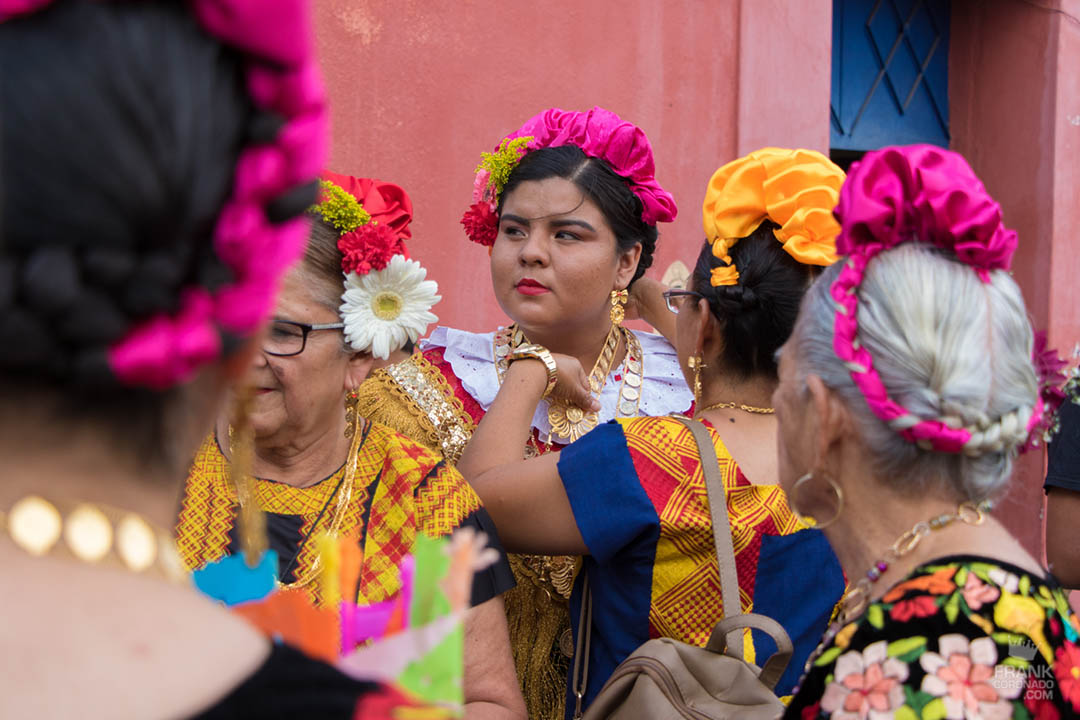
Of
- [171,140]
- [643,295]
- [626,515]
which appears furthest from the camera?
[643,295]

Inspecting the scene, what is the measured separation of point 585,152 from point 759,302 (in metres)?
1.11

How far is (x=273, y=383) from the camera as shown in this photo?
8.32 ft

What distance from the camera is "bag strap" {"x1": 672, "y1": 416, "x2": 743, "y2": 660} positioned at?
2173mm

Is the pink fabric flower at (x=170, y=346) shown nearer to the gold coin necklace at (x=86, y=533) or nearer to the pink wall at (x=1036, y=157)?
the gold coin necklace at (x=86, y=533)

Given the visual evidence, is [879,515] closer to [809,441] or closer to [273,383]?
[809,441]

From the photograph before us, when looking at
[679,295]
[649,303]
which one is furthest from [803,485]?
[649,303]

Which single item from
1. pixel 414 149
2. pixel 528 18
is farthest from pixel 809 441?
pixel 528 18

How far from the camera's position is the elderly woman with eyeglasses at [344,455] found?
2.36 metres

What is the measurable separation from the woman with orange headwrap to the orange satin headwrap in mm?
675

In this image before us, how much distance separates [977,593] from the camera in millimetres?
1558

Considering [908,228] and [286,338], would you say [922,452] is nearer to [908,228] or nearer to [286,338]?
[908,228]

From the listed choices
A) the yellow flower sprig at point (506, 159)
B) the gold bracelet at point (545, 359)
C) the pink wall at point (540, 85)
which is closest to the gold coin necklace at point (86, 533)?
the gold bracelet at point (545, 359)

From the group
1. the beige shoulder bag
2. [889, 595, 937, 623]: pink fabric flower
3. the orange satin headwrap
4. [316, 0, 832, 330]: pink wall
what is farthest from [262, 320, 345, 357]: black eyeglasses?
[316, 0, 832, 330]: pink wall

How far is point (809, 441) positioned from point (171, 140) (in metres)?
1.32
